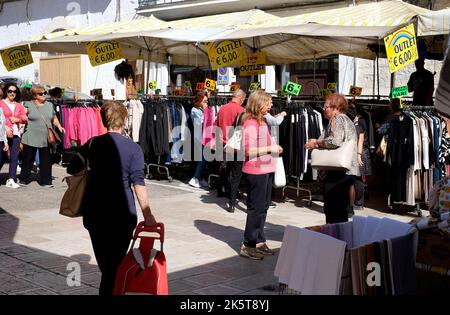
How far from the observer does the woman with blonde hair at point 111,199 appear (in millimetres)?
4172

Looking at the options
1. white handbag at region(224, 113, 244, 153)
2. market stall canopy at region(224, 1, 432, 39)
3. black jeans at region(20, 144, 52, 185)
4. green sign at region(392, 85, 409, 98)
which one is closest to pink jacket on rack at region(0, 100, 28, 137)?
black jeans at region(20, 144, 52, 185)

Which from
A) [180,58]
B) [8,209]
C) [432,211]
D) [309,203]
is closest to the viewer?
[432,211]

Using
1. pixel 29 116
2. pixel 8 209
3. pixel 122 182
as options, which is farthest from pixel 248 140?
pixel 29 116

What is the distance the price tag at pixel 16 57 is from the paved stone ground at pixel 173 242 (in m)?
4.76

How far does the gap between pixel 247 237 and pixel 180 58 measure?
10.9 meters

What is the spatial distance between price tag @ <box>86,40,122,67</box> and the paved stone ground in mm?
3550

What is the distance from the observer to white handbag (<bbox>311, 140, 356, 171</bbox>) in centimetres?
582

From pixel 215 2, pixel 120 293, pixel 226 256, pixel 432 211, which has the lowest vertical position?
pixel 226 256

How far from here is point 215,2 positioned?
18.9 meters

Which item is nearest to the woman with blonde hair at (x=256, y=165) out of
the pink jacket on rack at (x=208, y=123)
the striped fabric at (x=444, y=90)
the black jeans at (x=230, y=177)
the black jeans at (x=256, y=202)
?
the black jeans at (x=256, y=202)

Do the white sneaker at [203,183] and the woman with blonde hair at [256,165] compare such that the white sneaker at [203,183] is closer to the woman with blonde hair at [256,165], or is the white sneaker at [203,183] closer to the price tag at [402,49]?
the price tag at [402,49]

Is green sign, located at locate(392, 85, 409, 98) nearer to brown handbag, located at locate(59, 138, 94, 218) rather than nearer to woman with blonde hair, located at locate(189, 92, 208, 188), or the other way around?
woman with blonde hair, located at locate(189, 92, 208, 188)

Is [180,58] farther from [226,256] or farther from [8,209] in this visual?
[226,256]
